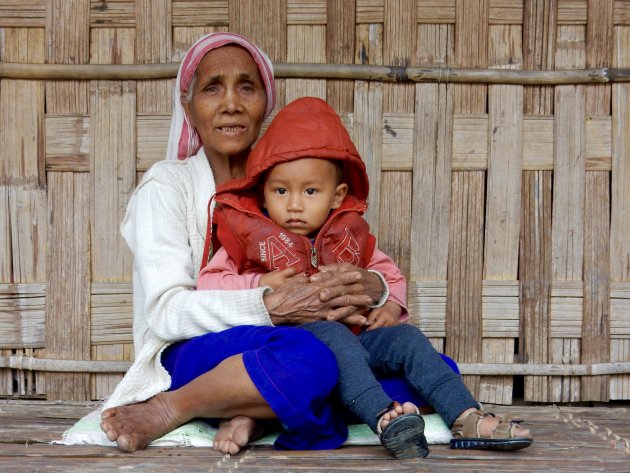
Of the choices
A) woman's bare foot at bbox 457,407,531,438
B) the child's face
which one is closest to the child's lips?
the child's face

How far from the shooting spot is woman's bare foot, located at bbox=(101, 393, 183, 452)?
8.87ft

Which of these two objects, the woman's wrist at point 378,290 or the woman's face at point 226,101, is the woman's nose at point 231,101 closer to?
the woman's face at point 226,101

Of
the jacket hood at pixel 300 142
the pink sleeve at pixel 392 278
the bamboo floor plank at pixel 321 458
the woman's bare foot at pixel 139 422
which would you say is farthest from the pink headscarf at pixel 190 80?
the bamboo floor plank at pixel 321 458

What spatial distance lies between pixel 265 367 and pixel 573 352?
1.73 meters

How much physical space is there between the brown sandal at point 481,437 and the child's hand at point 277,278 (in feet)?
2.36

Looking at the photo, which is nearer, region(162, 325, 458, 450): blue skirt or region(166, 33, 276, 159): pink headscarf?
region(162, 325, 458, 450): blue skirt

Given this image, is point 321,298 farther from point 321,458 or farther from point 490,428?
point 490,428

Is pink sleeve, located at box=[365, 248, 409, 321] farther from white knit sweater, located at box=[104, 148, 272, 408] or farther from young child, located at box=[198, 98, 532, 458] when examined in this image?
white knit sweater, located at box=[104, 148, 272, 408]

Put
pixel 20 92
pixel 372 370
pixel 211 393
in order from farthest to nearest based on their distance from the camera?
pixel 20 92, pixel 372 370, pixel 211 393

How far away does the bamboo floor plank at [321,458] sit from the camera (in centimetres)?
253

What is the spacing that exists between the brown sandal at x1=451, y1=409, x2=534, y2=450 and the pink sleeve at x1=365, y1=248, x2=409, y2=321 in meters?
0.67

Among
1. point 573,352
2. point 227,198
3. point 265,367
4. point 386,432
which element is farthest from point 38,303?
point 573,352

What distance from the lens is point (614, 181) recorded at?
12.5 feet

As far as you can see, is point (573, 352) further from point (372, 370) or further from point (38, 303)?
point (38, 303)
